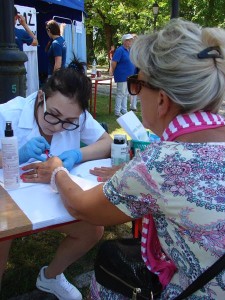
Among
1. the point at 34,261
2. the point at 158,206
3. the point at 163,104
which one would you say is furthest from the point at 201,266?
the point at 34,261

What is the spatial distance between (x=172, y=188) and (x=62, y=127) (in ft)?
3.54

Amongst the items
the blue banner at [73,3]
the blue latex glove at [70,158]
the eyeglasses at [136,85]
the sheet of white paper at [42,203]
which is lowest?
the sheet of white paper at [42,203]

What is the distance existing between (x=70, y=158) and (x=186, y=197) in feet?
3.20

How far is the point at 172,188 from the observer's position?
1076 mm

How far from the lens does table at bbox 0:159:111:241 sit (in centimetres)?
128

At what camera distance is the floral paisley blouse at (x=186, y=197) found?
42.1 inches

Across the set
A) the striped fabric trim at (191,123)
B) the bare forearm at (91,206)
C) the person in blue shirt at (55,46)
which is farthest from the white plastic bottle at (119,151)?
the person in blue shirt at (55,46)

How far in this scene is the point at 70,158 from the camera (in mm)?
1938

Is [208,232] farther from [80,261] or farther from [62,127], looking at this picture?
[80,261]

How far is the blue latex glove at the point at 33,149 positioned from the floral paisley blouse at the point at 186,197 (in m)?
0.80

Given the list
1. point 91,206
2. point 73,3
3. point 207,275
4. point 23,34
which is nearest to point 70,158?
point 91,206

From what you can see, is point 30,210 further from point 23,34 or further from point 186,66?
point 23,34

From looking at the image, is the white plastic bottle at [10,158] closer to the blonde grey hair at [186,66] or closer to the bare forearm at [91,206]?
the bare forearm at [91,206]

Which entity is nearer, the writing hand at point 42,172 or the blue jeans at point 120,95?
the writing hand at point 42,172
